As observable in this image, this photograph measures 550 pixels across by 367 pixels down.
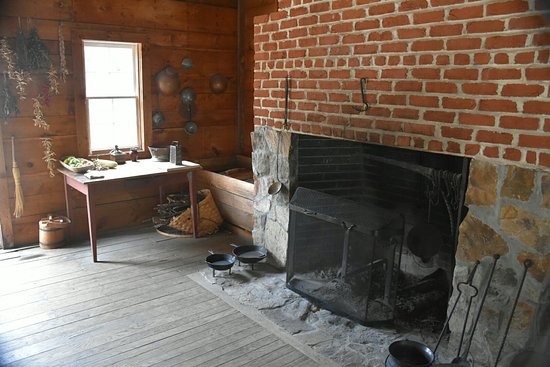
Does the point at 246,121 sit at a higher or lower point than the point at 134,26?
lower

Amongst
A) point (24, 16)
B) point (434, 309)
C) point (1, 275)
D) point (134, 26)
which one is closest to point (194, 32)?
point (134, 26)

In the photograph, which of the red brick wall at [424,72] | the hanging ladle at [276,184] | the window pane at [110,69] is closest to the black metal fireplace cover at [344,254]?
the hanging ladle at [276,184]

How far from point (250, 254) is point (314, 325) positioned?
101 cm

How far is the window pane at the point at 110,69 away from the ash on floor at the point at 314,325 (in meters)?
2.11

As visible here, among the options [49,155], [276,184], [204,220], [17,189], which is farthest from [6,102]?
[276,184]

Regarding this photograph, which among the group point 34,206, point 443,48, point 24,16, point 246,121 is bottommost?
point 34,206

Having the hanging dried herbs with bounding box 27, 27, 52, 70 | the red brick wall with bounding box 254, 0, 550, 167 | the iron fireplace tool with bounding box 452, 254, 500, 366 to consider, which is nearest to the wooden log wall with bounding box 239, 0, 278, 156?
the red brick wall with bounding box 254, 0, 550, 167

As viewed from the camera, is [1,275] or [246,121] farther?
[246,121]

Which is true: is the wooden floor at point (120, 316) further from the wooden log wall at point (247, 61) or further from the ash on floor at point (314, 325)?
the wooden log wall at point (247, 61)

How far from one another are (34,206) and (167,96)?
1636 mm

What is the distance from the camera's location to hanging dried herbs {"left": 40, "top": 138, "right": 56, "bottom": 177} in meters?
4.03

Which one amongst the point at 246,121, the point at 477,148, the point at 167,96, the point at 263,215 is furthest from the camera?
the point at 246,121

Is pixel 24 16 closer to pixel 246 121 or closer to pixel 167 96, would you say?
pixel 167 96

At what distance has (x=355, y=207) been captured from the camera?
2820 mm
